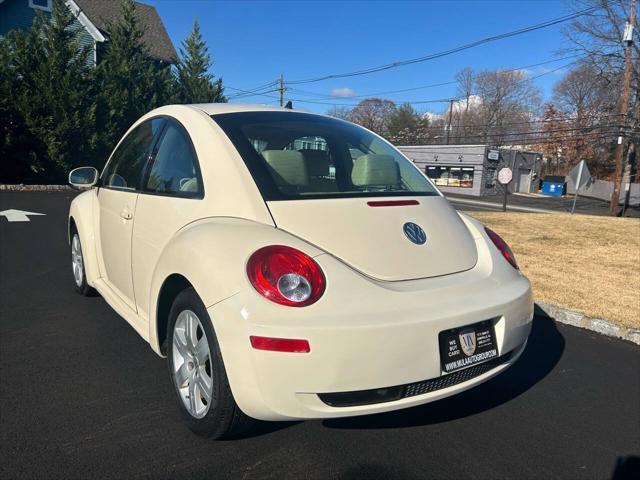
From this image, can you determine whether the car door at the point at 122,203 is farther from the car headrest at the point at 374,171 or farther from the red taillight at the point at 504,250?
the red taillight at the point at 504,250

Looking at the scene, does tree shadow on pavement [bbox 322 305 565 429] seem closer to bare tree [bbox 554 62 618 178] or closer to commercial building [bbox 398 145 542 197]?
commercial building [bbox 398 145 542 197]

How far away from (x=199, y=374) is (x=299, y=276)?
80 cm

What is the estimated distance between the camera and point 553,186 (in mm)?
52031

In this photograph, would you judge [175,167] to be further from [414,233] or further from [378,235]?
[414,233]

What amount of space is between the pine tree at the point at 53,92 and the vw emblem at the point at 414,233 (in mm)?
16855

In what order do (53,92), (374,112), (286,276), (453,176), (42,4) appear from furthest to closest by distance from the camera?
(374,112)
(453,176)
(42,4)
(53,92)
(286,276)

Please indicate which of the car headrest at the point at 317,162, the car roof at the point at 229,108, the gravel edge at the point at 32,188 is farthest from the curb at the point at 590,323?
the gravel edge at the point at 32,188

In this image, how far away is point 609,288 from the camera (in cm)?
600

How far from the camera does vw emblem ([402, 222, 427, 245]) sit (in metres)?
2.50

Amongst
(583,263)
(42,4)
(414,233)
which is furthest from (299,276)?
(42,4)

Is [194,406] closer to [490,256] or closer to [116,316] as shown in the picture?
[490,256]

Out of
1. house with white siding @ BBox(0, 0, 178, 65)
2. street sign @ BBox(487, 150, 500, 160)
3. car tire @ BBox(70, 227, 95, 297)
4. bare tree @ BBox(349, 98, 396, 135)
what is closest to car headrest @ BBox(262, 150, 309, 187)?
car tire @ BBox(70, 227, 95, 297)

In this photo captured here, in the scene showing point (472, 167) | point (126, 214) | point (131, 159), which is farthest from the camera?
point (472, 167)

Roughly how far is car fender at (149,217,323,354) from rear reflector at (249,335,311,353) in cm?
24
